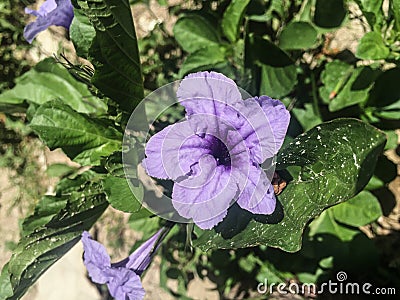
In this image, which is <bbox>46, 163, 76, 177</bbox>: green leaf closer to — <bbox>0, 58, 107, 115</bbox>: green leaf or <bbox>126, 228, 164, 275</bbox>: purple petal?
<bbox>0, 58, 107, 115</bbox>: green leaf

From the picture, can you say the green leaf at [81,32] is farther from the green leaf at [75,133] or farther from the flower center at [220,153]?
the flower center at [220,153]

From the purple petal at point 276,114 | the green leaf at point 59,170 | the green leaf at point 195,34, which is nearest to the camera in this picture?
the purple petal at point 276,114

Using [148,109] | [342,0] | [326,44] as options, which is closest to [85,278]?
[148,109]

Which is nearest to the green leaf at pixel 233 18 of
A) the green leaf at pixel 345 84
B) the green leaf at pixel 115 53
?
the green leaf at pixel 345 84

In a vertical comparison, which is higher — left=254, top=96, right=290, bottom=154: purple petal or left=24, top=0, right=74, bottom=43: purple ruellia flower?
left=254, top=96, right=290, bottom=154: purple petal

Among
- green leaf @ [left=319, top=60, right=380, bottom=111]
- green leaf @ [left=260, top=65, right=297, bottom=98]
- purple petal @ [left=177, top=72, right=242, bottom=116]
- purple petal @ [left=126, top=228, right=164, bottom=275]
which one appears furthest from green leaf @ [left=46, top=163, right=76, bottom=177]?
purple petal @ [left=177, top=72, right=242, bottom=116]
